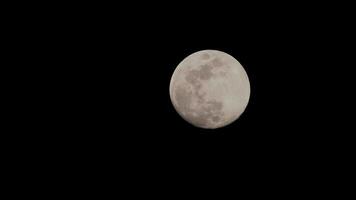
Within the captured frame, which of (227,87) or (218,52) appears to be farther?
(218,52)

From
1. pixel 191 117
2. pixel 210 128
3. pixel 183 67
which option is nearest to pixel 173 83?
pixel 183 67

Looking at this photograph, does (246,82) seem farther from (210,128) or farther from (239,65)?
(210,128)

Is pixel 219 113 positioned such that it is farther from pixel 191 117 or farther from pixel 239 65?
pixel 239 65

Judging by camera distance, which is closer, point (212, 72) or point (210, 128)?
point (212, 72)

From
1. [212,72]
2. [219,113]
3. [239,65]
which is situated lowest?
[219,113]

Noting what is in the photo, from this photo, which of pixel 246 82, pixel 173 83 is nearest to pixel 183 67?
pixel 173 83

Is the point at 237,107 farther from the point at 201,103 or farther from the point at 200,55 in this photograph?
the point at 200,55

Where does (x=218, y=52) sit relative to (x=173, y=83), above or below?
above

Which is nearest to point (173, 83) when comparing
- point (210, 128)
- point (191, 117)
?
point (191, 117)
